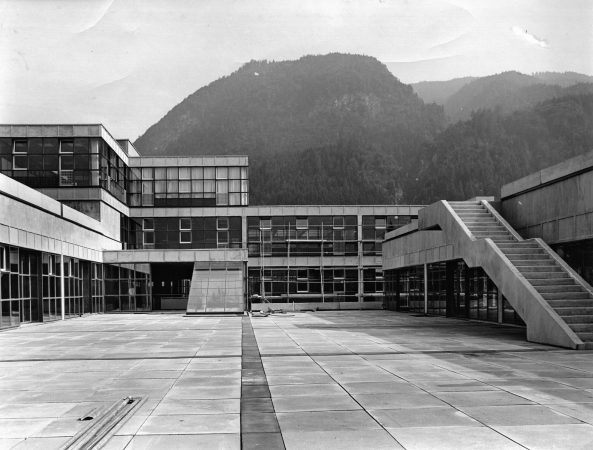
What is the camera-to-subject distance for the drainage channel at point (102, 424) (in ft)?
22.9

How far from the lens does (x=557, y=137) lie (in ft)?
322

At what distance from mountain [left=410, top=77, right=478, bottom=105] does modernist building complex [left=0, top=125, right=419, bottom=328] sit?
90.4m

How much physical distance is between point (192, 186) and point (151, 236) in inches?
241

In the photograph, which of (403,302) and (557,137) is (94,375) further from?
(557,137)

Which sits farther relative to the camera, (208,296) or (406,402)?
(208,296)

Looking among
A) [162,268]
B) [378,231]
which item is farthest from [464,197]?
[162,268]

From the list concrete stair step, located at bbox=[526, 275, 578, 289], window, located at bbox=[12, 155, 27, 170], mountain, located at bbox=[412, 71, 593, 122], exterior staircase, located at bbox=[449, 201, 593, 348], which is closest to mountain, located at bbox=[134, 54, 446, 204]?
mountain, located at bbox=[412, 71, 593, 122]

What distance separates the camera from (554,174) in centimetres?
2234

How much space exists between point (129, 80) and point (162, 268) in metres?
42.4

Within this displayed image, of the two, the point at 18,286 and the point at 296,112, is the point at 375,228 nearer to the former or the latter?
the point at 18,286

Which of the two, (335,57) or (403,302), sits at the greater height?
(335,57)

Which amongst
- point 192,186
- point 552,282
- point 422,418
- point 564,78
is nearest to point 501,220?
point 552,282

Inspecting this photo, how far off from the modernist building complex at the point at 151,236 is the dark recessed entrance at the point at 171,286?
0.32ft

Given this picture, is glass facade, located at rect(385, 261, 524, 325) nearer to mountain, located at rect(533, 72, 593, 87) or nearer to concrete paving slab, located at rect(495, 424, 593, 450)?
concrete paving slab, located at rect(495, 424, 593, 450)
